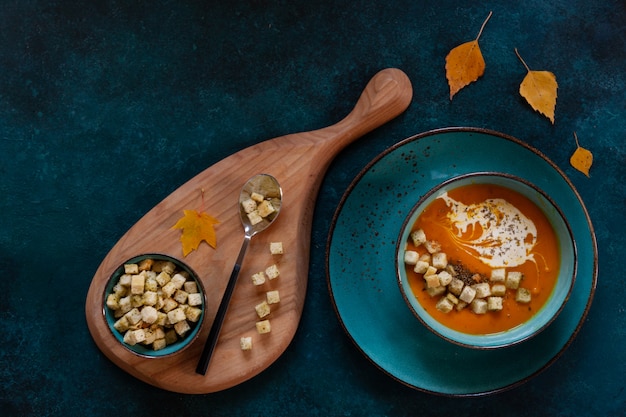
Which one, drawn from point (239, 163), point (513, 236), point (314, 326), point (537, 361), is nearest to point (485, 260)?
point (513, 236)

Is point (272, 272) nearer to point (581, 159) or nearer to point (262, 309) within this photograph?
point (262, 309)

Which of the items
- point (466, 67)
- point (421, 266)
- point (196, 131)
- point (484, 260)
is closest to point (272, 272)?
point (421, 266)

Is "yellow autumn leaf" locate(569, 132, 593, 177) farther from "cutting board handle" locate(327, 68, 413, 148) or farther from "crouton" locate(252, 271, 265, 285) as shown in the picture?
"crouton" locate(252, 271, 265, 285)

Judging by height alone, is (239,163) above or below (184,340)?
above

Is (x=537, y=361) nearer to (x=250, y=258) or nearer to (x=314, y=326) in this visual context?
(x=314, y=326)

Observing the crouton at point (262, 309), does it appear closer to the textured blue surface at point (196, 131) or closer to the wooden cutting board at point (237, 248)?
the wooden cutting board at point (237, 248)

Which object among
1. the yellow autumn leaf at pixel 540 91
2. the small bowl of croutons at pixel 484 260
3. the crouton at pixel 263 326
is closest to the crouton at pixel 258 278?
the crouton at pixel 263 326

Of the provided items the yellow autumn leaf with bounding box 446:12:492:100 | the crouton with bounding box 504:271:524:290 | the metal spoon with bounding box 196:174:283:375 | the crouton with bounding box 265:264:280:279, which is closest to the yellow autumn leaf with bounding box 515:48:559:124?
the yellow autumn leaf with bounding box 446:12:492:100
